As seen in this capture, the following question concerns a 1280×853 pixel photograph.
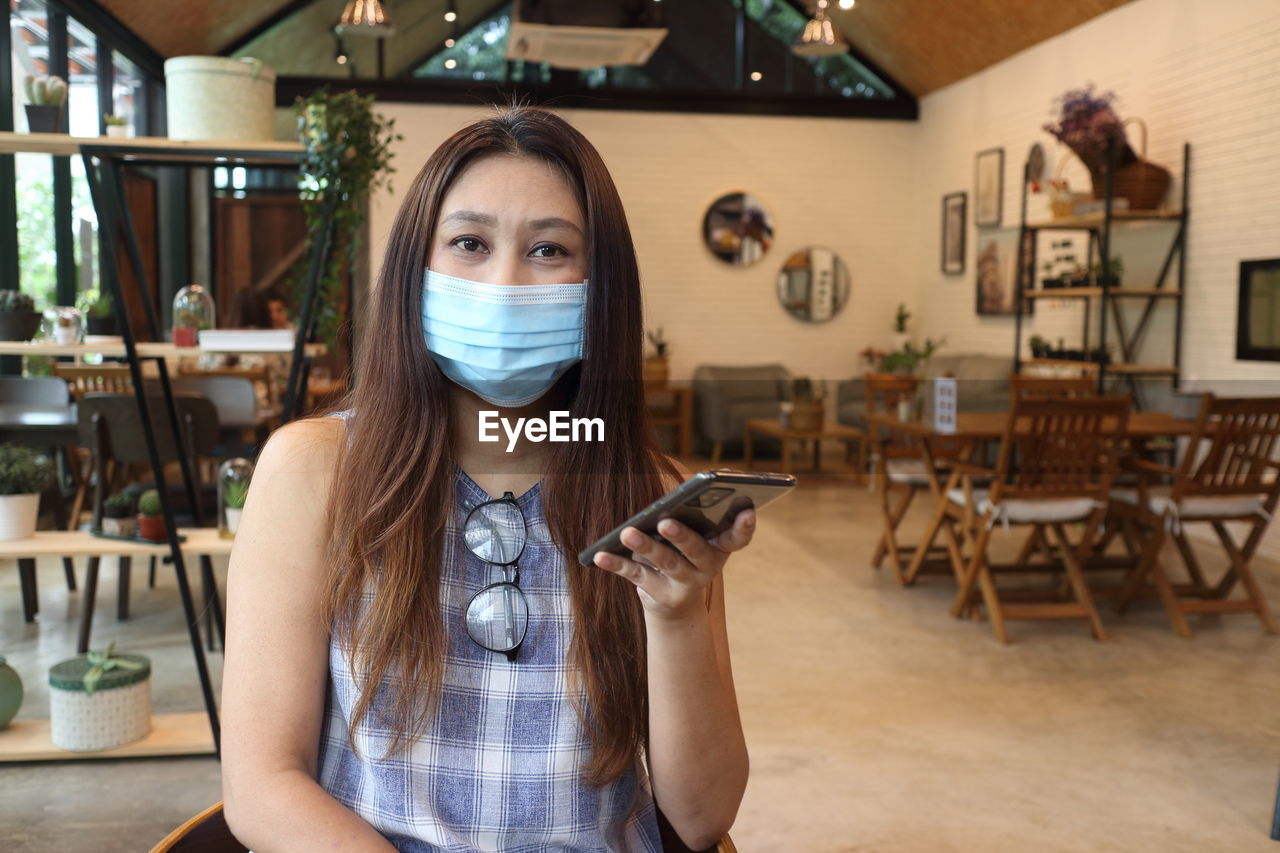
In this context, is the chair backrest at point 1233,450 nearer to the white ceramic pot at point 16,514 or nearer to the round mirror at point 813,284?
the white ceramic pot at point 16,514

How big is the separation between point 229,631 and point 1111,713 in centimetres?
327

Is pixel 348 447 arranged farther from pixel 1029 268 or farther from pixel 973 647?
pixel 1029 268

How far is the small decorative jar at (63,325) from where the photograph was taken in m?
Answer: 2.99

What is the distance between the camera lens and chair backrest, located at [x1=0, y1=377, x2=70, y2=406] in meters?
4.93

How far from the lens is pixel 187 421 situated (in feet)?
13.6

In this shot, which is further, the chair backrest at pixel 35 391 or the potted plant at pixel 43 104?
the chair backrest at pixel 35 391

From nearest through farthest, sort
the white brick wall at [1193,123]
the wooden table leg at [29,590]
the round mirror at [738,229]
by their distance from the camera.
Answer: the wooden table leg at [29,590] < the white brick wall at [1193,123] < the round mirror at [738,229]

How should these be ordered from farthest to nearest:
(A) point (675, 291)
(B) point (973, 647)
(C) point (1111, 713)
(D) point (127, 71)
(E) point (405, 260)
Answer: (A) point (675, 291)
(D) point (127, 71)
(B) point (973, 647)
(C) point (1111, 713)
(E) point (405, 260)

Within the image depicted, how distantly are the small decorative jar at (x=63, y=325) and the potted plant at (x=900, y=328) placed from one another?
345 inches

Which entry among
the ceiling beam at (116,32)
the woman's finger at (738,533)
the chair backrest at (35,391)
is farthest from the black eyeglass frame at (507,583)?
the ceiling beam at (116,32)

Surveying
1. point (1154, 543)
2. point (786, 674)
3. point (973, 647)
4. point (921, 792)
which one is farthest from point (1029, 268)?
point (921, 792)

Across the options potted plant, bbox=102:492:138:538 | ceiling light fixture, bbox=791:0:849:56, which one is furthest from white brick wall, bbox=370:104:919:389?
potted plant, bbox=102:492:138:538

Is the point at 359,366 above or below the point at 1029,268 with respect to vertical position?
below

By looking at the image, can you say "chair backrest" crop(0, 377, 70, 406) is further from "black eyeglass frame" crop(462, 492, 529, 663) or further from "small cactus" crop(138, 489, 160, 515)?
Result: "black eyeglass frame" crop(462, 492, 529, 663)
